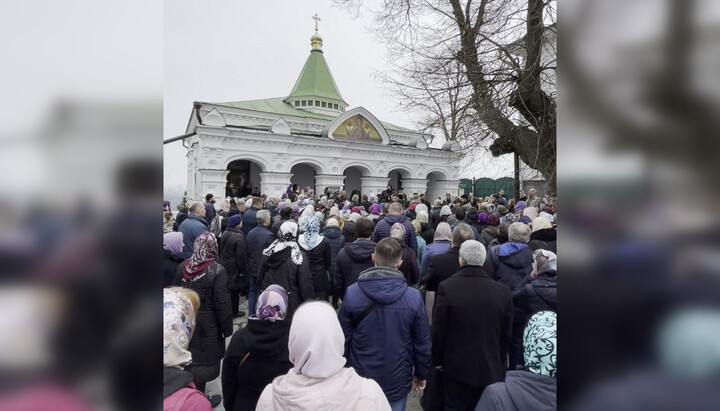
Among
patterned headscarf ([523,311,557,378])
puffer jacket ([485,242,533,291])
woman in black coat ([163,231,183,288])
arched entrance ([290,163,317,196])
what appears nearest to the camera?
patterned headscarf ([523,311,557,378])

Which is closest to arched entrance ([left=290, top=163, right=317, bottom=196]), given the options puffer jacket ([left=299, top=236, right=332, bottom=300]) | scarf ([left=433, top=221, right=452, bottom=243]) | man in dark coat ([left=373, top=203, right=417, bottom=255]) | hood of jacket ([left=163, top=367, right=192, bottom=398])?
man in dark coat ([left=373, top=203, right=417, bottom=255])

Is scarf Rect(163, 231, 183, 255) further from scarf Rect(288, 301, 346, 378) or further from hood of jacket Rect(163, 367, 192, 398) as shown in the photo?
scarf Rect(288, 301, 346, 378)

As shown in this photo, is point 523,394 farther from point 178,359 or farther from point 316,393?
point 178,359

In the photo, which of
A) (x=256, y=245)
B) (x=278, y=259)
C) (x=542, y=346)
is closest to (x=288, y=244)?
(x=278, y=259)

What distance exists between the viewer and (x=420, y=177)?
2481cm

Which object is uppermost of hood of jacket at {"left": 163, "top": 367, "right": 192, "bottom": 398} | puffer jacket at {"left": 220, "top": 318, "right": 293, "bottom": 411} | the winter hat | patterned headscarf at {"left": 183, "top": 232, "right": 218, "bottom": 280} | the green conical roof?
the green conical roof

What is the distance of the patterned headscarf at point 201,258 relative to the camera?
3037 mm

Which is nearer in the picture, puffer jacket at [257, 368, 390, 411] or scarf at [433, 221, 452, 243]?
puffer jacket at [257, 368, 390, 411]

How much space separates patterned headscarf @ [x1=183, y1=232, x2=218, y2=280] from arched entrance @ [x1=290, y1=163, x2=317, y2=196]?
20.4 metres

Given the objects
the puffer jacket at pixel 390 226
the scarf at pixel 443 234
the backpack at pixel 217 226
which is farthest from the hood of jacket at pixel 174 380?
the backpack at pixel 217 226

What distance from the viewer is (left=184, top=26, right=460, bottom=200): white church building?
672 inches

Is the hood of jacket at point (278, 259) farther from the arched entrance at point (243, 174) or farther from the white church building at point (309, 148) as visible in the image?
the arched entrance at point (243, 174)
